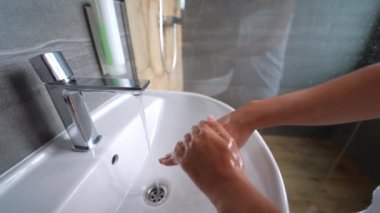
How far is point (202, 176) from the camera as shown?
0.90 ft

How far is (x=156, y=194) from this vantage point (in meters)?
0.47

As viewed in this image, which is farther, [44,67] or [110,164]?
[110,164]

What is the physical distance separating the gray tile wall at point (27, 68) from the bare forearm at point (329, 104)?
395 mm

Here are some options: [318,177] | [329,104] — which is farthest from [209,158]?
[318,177]

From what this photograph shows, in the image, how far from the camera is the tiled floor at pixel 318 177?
1.03m

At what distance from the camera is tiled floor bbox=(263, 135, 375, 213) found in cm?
103

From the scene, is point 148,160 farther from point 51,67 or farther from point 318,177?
point 318,177

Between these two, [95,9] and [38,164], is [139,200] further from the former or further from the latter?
[95,9]

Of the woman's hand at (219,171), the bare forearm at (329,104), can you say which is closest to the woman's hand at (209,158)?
the woman's hand at (219,171)

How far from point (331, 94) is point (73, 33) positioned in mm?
531

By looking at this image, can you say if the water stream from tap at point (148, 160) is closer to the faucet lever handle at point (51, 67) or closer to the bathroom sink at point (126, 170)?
the bathroom sink at point (126, 170)

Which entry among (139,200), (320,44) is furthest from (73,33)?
(320,44)

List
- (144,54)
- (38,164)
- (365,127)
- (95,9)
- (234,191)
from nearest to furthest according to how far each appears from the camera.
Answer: (234,191), (38,164), (95,9), (144,54), (365,127)

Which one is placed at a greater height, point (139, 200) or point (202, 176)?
point (202, 176)
